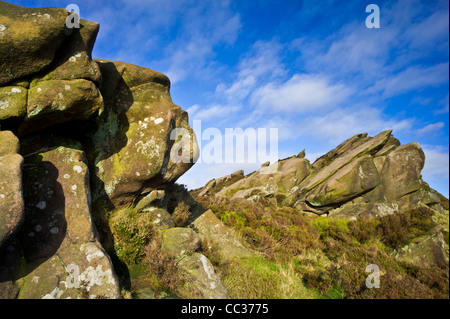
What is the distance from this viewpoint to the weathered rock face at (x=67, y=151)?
12.9ft

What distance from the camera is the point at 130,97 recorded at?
7293 mm

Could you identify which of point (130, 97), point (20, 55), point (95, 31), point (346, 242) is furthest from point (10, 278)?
point (346, 242)

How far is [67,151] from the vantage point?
545 centimetres

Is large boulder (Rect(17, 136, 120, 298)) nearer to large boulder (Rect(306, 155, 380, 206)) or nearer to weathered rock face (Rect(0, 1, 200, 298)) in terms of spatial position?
weathered rock face (Rect(0, 1, 200, 298))

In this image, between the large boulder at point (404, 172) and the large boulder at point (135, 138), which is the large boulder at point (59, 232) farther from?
the large boulder at point (404, 172)

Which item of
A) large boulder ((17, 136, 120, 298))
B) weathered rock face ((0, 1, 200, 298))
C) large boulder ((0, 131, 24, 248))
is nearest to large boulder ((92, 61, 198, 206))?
weathered rock face ((0, 1, 200, 298))

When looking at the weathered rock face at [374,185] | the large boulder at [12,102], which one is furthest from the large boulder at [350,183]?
the large boulder at [12,102]

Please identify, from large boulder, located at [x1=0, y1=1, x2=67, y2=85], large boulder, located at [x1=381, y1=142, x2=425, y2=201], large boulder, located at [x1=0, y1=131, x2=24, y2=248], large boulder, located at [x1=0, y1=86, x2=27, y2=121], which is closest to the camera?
large boulder, located at [x1=0, y1=131, x2=24, y2=248]

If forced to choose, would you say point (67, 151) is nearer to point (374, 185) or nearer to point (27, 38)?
point (27, 38)

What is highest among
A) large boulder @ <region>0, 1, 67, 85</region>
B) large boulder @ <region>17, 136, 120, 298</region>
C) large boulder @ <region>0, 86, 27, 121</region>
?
large boulder @ <region>0, 1, 67, 85</region>

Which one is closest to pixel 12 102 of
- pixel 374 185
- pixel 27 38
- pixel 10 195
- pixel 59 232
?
pixel 27 38

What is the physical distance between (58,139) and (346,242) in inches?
536

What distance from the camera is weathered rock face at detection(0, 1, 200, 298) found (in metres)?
3.92
